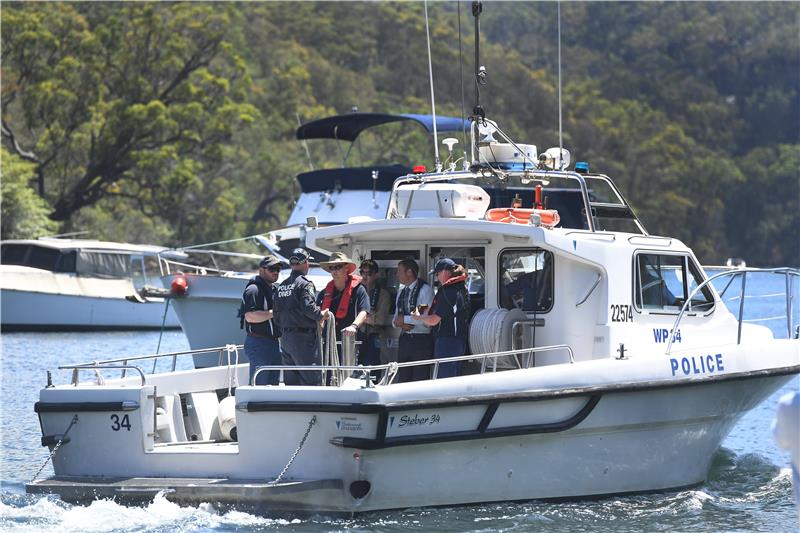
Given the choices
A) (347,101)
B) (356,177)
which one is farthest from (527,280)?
(347,101)

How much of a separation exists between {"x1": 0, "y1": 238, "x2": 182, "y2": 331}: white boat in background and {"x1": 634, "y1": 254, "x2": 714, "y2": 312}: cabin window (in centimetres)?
1820

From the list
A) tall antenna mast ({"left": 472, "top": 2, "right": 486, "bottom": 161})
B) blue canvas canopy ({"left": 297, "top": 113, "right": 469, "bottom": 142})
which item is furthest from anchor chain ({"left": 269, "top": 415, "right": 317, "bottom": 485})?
blue canvas canopy ({"left": 297, "top": 113, "right": 469, "bottom": 142})

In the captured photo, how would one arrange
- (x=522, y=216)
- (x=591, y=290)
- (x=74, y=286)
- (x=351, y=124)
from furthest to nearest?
(x=74, y=286) < (x=351, y=124) < (x=522, y=216) < (x=591, y=290)

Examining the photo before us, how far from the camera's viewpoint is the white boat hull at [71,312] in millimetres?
28031

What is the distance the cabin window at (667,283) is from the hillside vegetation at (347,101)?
328 centimetres

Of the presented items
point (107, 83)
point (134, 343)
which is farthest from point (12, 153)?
point (134, 343)

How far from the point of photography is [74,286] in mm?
28922

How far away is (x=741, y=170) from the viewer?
72.6 m

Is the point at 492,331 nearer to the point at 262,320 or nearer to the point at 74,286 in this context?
the point at 262,320

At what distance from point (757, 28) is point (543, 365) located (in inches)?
3373

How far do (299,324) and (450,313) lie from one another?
4.02 feet

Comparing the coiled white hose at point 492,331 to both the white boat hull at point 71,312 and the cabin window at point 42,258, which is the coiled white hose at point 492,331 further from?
the cabin window at point 42,258

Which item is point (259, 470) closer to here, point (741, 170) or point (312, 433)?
point (312, 433)

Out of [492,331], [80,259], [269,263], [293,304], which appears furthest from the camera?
[80,259]
